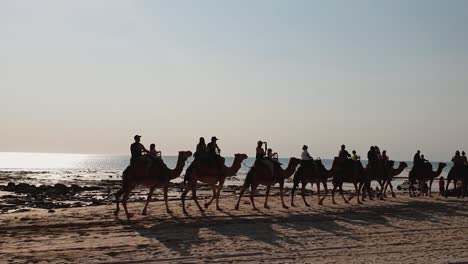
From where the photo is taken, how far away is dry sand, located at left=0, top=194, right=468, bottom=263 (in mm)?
11711

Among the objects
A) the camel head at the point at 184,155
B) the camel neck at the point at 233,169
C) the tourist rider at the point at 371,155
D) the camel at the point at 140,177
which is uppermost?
the tourist rider at the point at 371,155

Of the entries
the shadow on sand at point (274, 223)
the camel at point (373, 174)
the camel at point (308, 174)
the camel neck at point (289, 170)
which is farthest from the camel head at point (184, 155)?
the camel at point (373, 174)

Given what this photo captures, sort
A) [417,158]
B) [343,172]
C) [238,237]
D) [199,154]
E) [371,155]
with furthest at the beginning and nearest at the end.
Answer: [417,158]
[371,155]
[343,172]
[199,154]
[238,237]

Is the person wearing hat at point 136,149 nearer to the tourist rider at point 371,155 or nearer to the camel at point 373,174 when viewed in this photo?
the camel at point 373,174

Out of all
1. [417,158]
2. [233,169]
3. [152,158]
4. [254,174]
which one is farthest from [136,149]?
A: [417,158]

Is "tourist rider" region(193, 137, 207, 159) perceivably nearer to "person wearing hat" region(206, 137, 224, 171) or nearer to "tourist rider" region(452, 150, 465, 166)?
"person wearing hat" region(206, 137, 224, 171)

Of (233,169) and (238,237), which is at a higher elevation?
(233,169)

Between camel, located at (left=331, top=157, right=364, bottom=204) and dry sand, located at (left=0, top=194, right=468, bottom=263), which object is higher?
camel, located at (left=331, top=157, right=364, bottom=204)

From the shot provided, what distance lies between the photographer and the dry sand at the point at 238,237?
1171cm

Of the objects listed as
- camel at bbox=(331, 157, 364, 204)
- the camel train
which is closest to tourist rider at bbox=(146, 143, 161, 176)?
the camel train

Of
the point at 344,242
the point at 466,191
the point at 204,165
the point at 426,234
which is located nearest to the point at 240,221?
the point at 204,165

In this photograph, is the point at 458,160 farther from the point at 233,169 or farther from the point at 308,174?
the point at 233,169

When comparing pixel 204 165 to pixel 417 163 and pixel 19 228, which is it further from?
pixel 417 163

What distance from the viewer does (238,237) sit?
14094mm
